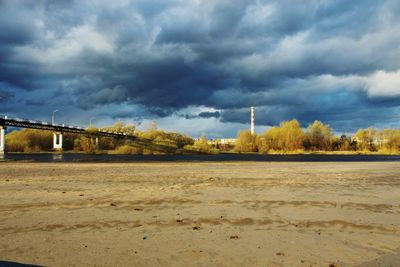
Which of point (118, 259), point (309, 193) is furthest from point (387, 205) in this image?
point (118, 259)

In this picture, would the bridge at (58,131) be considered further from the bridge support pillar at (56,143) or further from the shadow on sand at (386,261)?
the shadow on sand at (386,261)

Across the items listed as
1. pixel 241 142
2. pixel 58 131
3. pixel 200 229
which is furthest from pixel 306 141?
pixel 200 229

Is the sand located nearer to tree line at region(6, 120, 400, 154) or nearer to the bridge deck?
the bridge deck

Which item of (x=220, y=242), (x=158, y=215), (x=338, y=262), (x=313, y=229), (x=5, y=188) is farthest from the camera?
(x=5, y=188)

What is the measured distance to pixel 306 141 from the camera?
183375 millimetres

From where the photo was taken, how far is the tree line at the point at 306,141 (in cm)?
17712

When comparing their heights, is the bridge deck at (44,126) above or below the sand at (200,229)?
above

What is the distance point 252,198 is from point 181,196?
3506 millimetres

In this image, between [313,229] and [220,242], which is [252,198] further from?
[220,242]

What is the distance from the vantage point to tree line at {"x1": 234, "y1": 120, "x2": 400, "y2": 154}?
17712cm

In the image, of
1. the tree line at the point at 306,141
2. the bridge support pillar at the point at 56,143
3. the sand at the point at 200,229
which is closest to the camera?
the sand at the point at 200,229

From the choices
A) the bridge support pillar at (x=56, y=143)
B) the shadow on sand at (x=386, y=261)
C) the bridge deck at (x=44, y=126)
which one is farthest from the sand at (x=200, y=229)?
the bridge support pillar at (x=56, y=143)

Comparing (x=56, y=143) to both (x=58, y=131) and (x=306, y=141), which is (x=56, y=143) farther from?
(x=306, y=141)

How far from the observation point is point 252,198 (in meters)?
17.8
